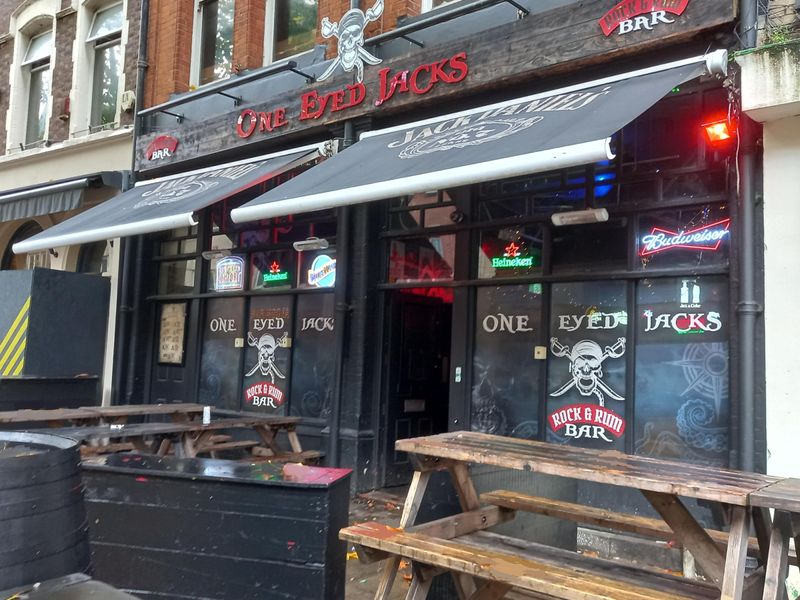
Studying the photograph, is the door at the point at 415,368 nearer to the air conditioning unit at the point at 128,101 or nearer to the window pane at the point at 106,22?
the air conditioning unit at the point at 128,101

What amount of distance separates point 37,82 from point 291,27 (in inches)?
282

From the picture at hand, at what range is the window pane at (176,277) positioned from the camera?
32.8ft

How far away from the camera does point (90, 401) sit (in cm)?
888

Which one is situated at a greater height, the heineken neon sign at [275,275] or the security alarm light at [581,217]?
the security alarm light at [581,217]

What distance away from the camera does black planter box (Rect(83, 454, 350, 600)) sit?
3100 mm

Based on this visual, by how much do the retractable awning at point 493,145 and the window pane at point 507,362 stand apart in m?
1.67

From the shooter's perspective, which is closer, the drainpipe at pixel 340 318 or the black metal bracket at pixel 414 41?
the black metal bracket at pixel 414 41

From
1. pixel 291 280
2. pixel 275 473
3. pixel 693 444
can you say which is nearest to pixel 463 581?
pixel 275 473

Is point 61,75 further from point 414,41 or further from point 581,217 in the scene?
point 581,217

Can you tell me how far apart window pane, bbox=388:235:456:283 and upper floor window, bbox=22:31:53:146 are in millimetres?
9023

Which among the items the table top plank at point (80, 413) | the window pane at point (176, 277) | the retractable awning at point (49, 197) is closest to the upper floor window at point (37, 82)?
the retractable awning at point (49, 197)

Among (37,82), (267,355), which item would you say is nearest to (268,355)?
(267,355)

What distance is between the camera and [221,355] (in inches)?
363

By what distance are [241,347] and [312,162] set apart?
8.52ft
